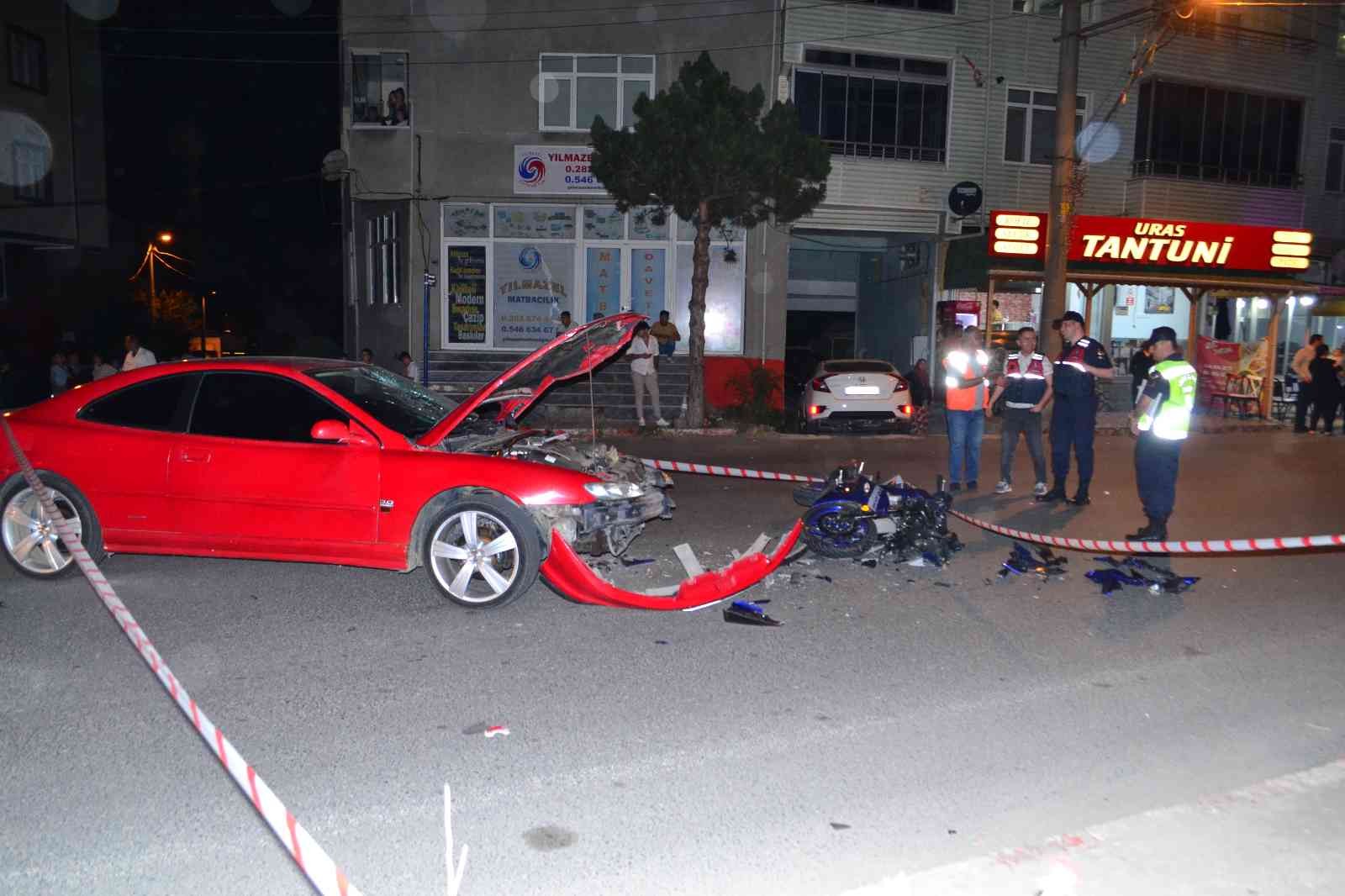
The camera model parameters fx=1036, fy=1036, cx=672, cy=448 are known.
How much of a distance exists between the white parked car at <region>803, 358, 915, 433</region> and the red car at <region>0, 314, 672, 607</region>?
34.3 feet

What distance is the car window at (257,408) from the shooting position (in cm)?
664

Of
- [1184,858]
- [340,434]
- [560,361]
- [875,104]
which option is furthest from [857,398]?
[1184,858]

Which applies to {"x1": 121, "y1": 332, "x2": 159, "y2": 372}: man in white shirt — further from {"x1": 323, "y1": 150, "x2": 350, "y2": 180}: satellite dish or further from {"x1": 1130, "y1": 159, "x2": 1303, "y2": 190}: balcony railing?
{"x1": 1130, "y1": 159, "x2": 1303, "y2": 190}: balcony railing

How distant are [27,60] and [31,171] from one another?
306cm

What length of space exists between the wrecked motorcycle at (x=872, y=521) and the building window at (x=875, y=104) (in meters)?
15.3

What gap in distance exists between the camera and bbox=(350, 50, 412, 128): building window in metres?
21.1

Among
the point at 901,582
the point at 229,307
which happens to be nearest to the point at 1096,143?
the point at 901,582

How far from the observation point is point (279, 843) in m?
3.62

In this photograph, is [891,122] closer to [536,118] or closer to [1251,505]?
[536,118]

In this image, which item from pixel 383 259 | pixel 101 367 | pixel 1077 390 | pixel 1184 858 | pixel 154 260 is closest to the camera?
pixel 1184 858

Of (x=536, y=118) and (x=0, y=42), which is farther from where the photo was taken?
(x=0, y=42)

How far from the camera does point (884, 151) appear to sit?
22.3 meters

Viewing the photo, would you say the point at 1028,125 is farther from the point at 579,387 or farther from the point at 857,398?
the point at 579,387

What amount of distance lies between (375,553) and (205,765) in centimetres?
231
